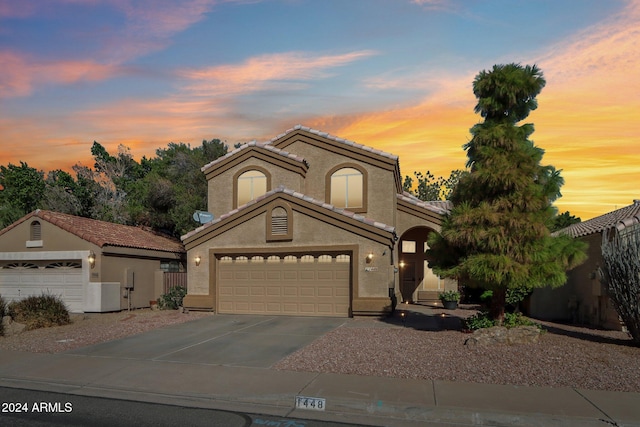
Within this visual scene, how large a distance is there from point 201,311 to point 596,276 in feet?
49.6

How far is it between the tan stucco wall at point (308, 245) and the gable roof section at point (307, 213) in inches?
8.4

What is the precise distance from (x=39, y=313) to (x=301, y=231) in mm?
9841

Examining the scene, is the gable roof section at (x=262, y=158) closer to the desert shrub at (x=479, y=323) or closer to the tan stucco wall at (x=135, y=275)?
the tan stucco wall at (x=135, y=275)

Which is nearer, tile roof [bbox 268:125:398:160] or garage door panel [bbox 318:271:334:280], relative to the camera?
garage door panel [bbox 318:271:334:280]

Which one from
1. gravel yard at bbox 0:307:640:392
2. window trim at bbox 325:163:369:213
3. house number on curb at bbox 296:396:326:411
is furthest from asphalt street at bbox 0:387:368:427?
window trim at bbox 325:163:369:213

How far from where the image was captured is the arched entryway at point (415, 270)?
28.5 meters

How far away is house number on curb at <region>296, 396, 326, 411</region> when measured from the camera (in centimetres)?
870

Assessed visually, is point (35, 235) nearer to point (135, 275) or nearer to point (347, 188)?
point (135, 275)

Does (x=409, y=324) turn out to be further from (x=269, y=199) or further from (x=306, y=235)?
(x=269, y=199)

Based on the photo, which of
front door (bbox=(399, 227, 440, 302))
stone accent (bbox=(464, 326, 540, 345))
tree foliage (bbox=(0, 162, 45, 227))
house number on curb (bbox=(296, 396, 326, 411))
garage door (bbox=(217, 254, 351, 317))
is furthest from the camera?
tree foliage (bbox=(0, 162, 45, 227))

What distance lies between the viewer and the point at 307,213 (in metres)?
20.7

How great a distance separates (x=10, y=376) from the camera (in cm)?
1102

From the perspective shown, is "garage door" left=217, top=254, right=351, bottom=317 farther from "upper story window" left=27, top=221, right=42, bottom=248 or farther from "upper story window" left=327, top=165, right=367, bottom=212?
"upper story window" left=27, top=221, right=42, bottom=248

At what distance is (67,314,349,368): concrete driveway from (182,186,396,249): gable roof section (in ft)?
11.6
